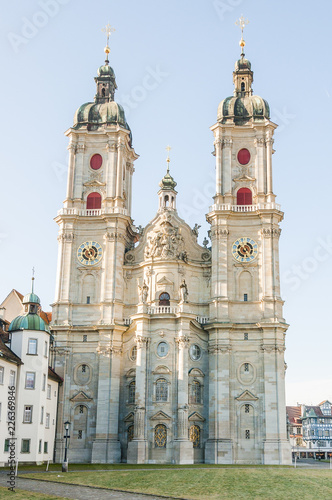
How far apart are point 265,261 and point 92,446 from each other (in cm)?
2473

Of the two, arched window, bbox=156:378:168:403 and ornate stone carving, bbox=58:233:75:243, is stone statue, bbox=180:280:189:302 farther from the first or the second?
ornate stone carving, bbox=58:233:75:243

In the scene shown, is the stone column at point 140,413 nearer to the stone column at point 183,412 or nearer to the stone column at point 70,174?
the stone column at point 183,412

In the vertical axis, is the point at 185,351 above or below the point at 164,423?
above

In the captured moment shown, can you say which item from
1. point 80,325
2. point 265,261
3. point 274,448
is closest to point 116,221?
point 80,325

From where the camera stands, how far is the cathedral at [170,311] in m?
60.2

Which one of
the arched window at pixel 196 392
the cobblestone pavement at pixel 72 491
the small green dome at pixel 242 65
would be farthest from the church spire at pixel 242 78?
the cobblestone pavement at pixel 72 491

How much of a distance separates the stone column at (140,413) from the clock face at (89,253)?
10.9m

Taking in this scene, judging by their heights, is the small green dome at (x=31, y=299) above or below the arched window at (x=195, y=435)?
above

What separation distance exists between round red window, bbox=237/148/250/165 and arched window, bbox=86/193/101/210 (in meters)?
15.8

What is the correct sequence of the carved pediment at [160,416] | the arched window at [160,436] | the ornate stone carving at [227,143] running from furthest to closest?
the ornate stone carving at [227,143], the carved pediment at [160,416], the arched window at [160,436]

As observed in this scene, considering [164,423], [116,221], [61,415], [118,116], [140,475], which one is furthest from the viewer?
[118,116]

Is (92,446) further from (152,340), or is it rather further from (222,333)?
(222,333)

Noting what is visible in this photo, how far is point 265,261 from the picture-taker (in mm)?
65188

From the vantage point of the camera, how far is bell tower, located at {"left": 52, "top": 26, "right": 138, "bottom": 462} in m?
62.5
